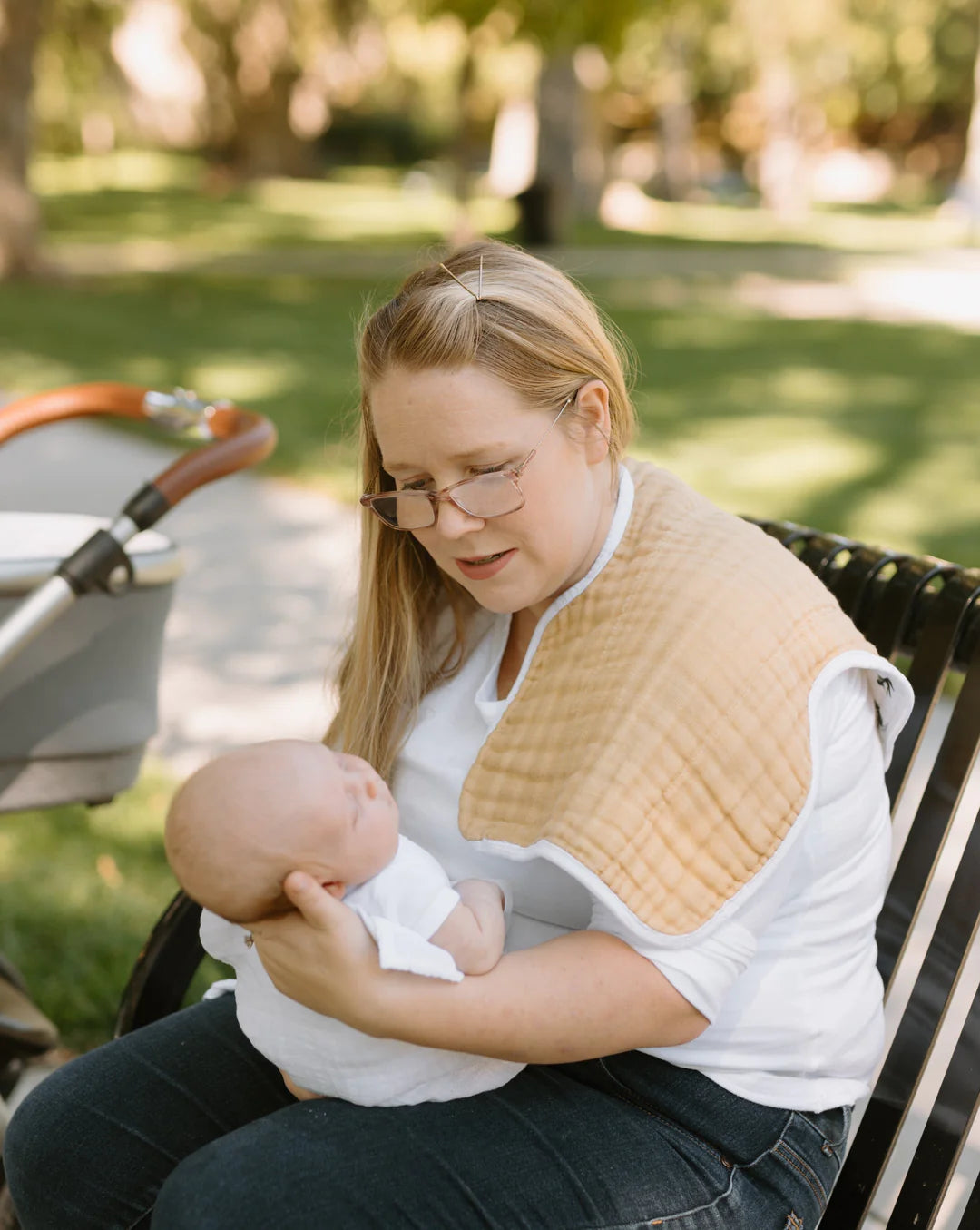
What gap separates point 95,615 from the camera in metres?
2.44

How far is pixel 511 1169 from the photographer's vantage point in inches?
64.4

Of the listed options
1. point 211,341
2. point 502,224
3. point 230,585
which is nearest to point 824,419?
point 230,585

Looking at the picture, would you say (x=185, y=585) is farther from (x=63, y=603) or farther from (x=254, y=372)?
(x=254, y=372)

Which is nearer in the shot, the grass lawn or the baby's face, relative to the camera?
the baby's face

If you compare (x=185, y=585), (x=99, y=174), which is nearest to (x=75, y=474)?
(x=185, y=585)

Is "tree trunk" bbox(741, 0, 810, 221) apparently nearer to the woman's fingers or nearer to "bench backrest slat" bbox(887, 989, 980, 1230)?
"bench backrest slat" bbox(887, 989, 980, 1230)

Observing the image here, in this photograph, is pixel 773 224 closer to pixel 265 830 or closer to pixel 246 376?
pixel 246 376

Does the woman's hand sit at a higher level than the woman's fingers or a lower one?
lower

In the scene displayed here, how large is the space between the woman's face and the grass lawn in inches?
14.7

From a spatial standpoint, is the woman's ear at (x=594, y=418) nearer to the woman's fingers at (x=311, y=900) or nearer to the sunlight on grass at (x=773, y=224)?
the woman's fingers at (x=311, y=900)

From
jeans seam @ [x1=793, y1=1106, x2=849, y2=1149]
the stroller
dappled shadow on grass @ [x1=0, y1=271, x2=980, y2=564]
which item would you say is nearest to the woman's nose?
the stroller

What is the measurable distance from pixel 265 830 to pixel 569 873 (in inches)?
13.9

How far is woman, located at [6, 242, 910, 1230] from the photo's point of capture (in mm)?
1594

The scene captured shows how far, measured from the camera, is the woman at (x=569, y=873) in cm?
159
